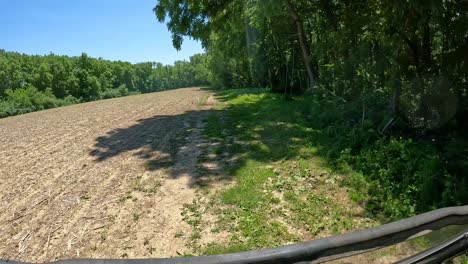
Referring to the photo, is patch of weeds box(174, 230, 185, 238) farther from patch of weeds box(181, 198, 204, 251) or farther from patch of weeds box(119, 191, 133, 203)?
patch of weeds box(119, 191, 133, 203)

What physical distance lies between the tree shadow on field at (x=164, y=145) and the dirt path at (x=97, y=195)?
0.03m

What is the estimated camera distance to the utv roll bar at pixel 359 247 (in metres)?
1.85

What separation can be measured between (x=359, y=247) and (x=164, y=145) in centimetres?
892

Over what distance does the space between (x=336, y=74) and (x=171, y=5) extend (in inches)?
347

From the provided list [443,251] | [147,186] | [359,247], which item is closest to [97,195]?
[147,186]

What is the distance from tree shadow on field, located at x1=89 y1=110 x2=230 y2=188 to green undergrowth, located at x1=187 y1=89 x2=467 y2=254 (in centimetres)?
81

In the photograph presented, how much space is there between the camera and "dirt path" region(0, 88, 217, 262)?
5.02 meters

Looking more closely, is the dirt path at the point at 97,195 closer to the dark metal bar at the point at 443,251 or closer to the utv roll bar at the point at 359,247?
the utv roll bar at the point at 359,247

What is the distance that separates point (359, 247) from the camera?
6.85 ft

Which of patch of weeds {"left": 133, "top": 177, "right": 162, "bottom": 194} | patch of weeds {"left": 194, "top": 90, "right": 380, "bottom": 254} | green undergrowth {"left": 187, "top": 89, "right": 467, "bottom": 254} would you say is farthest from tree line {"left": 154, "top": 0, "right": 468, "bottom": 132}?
patch of weeds {"left": 133, "top": 177, "right": 162, "bottom": 194}

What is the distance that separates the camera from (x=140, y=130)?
44.2 ft

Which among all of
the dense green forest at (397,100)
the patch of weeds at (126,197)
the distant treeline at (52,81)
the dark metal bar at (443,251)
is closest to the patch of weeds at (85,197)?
the patch of weeds at (126,197)

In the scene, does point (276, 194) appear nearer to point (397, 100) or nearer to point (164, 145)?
point (397, 100)

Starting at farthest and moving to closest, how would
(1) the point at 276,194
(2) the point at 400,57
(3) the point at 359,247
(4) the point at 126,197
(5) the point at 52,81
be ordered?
(5) the point at 52,81, (2) the point at 400,57, (4) the point at 126,197, (1) the point at 276,194, (3) the point at 359,247
